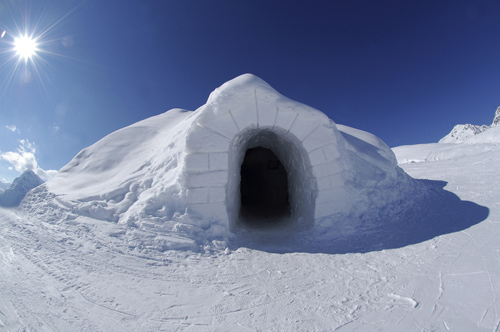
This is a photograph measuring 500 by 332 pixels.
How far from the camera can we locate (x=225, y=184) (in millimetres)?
4359

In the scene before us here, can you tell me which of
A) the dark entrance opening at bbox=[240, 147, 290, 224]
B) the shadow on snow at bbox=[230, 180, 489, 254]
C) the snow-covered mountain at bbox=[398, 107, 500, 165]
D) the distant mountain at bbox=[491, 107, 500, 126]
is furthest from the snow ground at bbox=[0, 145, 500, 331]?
the distant mountain at bbox=[491, 107, 500, 126]

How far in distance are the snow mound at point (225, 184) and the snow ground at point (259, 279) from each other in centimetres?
30

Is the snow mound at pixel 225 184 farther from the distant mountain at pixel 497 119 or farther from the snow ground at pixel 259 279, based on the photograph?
the distant mountain at pixel 497 119

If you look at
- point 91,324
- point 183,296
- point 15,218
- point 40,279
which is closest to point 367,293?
point 183,296

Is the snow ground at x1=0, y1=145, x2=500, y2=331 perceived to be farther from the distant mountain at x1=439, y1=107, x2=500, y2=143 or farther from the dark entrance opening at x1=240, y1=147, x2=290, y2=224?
the distant mountain at x1=439, y1=107, x2=500, y2=143

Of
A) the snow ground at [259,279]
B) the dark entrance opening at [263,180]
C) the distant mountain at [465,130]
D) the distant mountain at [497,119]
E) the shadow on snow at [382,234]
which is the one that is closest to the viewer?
the snow ground at [259,279]

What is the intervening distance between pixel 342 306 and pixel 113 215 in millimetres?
4036

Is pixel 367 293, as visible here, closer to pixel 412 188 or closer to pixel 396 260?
pixel 396 260

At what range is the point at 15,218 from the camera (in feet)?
16.6

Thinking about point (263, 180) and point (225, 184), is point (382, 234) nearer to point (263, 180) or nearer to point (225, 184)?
point (225, 184)

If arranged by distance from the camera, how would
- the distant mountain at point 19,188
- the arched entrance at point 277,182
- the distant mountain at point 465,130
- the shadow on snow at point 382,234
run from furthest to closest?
1. the distant mountain at point 465,130
2. the distant mountain at point 19,188
3. the arched entrance at point 277,182
4. the shadow on snow at point 382,234

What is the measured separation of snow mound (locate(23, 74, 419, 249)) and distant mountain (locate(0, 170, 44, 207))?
1.48 metres

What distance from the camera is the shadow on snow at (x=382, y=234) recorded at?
376 cm

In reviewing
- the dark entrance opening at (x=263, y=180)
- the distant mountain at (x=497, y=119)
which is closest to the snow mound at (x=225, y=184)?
the dark entrance opening at (x=263, y=180)
